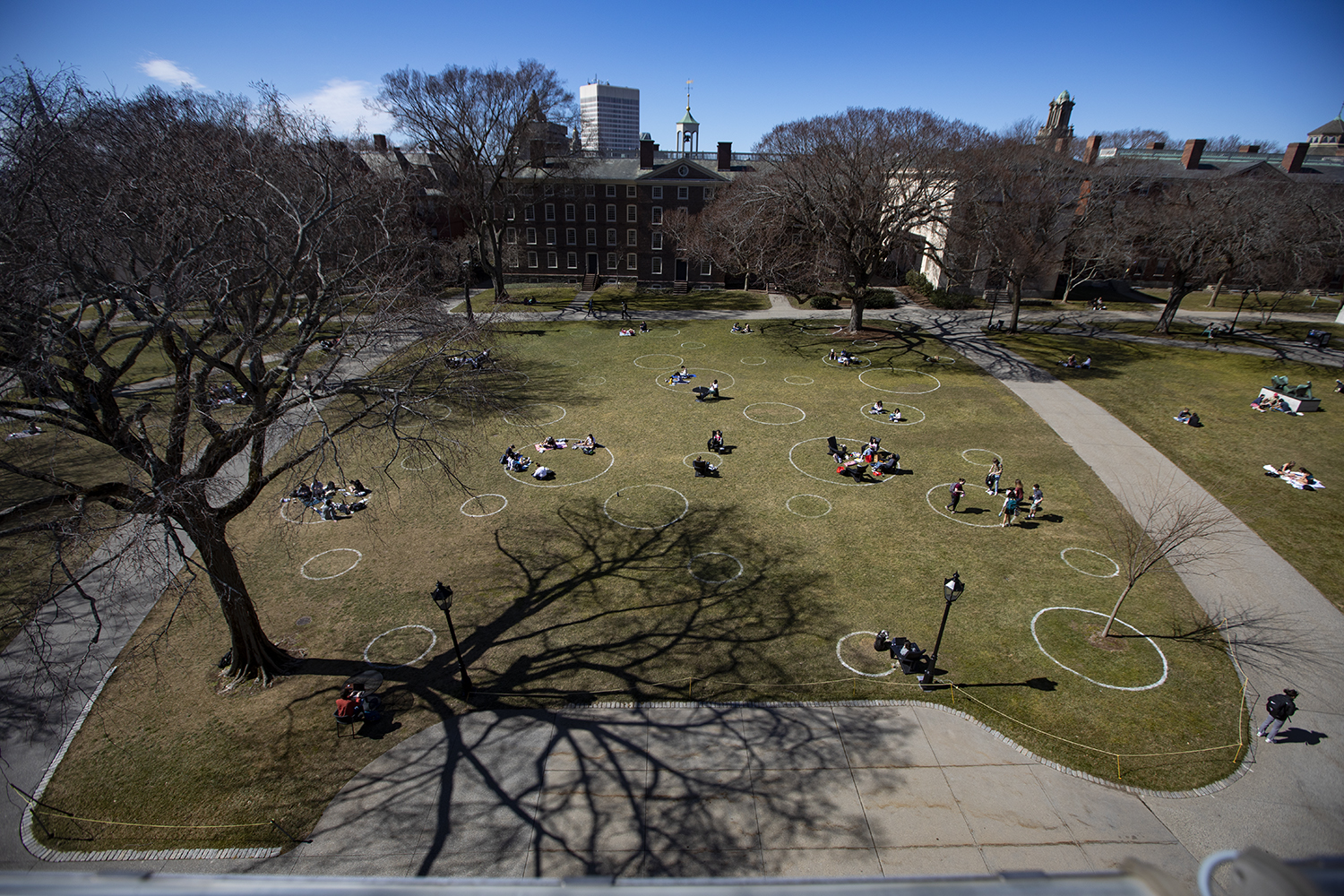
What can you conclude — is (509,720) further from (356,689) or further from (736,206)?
(736,206)

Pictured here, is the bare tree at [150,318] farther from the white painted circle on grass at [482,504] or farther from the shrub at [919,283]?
the shrub at [919,283]

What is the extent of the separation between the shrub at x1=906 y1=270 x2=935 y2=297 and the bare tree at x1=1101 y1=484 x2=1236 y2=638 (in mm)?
41500

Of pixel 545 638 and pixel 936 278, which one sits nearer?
pixel 545 638

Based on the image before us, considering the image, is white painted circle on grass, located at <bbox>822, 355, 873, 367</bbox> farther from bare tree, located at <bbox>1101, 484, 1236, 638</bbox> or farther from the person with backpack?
the person with backpack

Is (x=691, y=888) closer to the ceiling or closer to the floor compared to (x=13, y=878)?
closer to the ceiling

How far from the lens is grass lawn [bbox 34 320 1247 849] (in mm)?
13578

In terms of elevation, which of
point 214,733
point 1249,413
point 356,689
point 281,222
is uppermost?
point 281,222

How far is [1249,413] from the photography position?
32.1 m

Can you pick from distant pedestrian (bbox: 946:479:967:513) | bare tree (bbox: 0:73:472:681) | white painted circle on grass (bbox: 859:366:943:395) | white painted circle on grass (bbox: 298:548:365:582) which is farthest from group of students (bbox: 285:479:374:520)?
white painted circle on grass (bbox: 859:366:943:395)

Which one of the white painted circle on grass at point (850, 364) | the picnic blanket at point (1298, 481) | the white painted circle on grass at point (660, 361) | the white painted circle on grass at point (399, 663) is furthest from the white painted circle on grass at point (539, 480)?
the picnic blanket at point (1298, 481)

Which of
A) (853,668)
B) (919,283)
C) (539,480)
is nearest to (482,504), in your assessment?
(539,480)

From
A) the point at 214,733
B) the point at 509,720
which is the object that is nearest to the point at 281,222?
the point at 214,733

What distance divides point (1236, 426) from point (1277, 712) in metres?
23.8

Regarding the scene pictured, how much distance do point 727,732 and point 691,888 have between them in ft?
43.8
